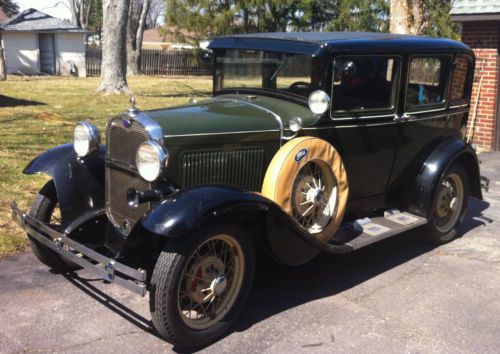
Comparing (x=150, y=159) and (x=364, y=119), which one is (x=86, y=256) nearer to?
(x=150, y=159)

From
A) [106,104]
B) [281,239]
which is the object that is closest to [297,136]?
[281,239]

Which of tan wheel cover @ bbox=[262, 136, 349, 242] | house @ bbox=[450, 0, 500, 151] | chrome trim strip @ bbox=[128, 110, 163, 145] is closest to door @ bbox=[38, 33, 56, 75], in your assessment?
house @ bbox=[450, 0, 500, 151]

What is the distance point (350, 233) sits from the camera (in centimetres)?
443

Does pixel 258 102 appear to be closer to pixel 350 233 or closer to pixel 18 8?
pixel 350 233

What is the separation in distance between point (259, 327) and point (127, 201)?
50.0 inches

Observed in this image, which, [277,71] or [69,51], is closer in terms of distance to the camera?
[277,71]

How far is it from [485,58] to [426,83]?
5.60m

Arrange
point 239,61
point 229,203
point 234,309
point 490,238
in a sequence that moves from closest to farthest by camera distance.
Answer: point 229,203, point 234,309, point 239,61, point 490,238

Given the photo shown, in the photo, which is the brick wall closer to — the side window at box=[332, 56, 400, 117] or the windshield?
the side window at box=[332, 56, 400, 117]

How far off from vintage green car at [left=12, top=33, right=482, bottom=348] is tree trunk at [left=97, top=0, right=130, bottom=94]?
10.5m

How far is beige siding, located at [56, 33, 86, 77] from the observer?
27.2 m

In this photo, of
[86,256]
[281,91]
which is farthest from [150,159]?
[281,91]

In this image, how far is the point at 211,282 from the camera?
341 centimetres

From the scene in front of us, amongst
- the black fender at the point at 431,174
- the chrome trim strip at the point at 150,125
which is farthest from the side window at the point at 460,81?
the chrome trim strip at the point at 150,125
